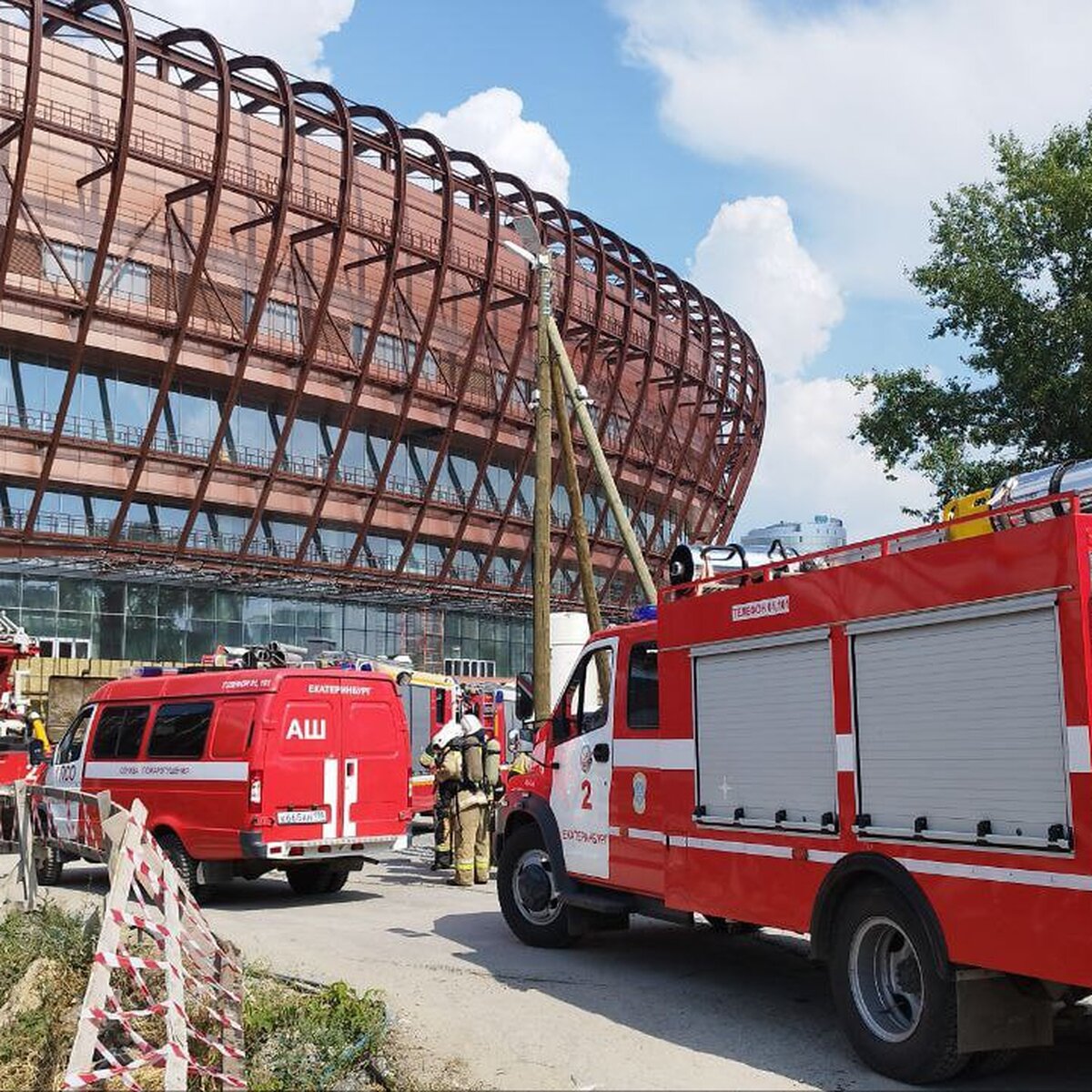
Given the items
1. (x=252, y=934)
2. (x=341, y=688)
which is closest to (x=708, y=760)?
(x=252, y=934)

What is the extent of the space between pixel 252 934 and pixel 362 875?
4736 millimetres

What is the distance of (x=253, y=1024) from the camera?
22.4 feet

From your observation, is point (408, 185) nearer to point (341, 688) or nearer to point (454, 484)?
point (454, 484)

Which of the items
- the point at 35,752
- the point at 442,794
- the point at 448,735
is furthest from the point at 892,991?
the point at 35,752

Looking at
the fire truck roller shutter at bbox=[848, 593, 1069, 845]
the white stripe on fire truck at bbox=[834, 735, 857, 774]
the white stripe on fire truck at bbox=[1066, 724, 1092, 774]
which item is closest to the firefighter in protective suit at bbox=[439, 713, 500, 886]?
the white stripe on fire truck at bbox=[834, 735, 857, 774]

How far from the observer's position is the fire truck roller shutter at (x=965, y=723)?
18.5 feet

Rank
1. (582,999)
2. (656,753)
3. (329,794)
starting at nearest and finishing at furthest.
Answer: (582,999) < (656,753) < (329,794)

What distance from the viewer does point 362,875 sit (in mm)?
15312

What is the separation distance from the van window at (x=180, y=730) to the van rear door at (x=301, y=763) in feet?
2.90

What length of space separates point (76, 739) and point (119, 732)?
1082 mm

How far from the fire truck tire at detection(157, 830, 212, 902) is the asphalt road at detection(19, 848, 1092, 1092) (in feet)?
1.25

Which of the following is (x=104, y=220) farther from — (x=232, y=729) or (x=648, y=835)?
(x=648, y=835)

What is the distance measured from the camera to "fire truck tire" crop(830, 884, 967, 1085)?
6.00 meters

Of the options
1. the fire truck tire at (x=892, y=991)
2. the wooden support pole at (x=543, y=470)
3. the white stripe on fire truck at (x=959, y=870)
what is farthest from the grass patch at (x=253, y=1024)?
the wooden support pole at (x=543, y=470)
